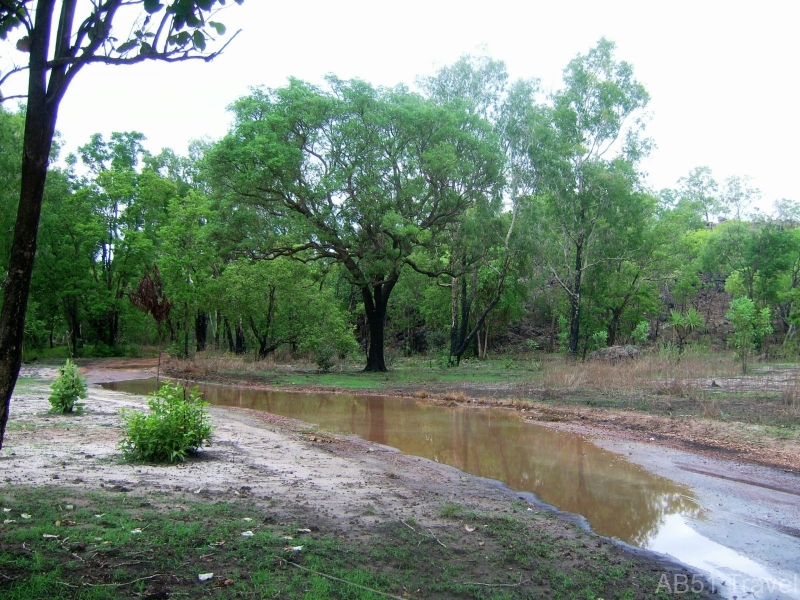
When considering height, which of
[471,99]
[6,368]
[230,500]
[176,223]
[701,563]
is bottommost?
[701,563]

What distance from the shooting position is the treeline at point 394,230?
82.9 feet

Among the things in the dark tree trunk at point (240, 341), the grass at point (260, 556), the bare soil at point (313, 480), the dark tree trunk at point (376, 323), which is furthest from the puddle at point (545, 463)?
the dark tree trunk at point (240, 341)

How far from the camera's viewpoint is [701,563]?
242 inches

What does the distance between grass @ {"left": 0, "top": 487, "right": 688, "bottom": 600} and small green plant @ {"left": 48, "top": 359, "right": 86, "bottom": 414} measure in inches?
272

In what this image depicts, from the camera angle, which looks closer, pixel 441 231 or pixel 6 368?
pixel 6 368

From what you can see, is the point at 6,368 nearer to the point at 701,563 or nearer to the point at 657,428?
the point at 701,563

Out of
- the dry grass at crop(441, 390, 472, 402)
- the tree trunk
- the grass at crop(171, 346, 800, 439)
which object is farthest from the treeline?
the tree trunk

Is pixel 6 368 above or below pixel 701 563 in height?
above

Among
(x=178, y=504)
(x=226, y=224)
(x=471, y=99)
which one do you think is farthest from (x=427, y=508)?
(x=471, y=99)

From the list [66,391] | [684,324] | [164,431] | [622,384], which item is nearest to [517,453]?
[164,431]

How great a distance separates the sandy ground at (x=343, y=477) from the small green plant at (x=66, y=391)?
1.37 ft

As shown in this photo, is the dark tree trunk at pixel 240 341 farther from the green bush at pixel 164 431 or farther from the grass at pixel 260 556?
the grass at pixel 260 556

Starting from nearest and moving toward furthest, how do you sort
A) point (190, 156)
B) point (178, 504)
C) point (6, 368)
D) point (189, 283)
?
point (6, 368) → point (178, 504) → point (189, 283) → point (190, 156)

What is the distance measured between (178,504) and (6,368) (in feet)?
8.62
